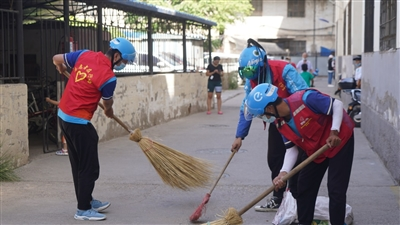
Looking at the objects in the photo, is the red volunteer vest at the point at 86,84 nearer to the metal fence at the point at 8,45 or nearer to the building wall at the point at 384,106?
the metal fence at the point at 8,45

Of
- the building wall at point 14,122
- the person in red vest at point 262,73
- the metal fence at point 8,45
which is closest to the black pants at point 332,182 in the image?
the person in red vest at point 262,73

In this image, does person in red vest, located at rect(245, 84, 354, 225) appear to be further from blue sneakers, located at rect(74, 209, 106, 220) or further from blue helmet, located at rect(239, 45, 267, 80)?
blue sneakers, located at rect(74, 209, 106, 220)

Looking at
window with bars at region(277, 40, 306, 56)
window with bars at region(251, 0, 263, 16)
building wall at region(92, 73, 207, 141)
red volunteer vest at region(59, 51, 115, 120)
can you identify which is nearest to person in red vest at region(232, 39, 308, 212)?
red volunteer vest at region(59, 51, 115, 120)

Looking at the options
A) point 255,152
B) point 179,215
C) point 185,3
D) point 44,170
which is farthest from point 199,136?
point 185,3

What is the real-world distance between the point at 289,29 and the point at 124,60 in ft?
144

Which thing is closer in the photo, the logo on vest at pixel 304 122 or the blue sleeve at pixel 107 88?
the logo on vest at pixel 304 122

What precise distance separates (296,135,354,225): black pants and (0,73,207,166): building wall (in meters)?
4.69

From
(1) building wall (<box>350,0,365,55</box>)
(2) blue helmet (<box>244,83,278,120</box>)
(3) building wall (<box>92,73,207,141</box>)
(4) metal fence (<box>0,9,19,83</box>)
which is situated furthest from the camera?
(1) building wall (<box>350,0,365,55</box>)

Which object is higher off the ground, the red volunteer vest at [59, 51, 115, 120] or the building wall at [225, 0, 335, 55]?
the building wall at [225, 0, 335, 55]

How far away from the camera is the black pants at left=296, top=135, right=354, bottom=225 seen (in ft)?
16.9

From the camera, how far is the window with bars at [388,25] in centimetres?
930

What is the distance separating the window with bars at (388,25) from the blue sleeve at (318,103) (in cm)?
457

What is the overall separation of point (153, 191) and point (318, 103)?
3335 mm

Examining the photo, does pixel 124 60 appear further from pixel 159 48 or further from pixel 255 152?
pixel 159 48
